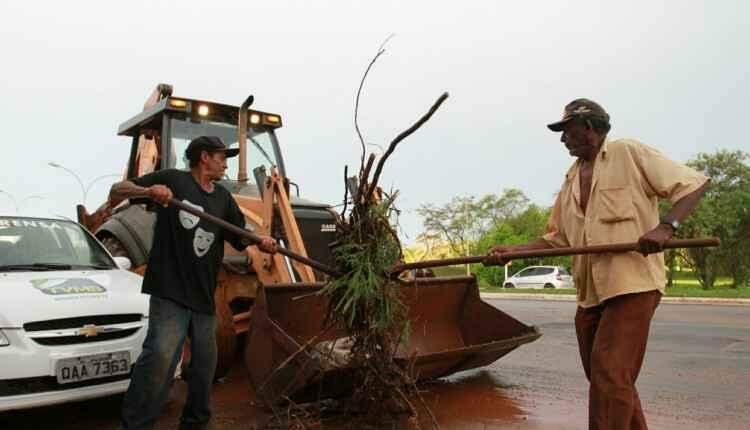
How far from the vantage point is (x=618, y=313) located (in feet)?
10.8

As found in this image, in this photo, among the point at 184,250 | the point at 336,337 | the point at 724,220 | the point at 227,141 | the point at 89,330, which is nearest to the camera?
the point at 184,250

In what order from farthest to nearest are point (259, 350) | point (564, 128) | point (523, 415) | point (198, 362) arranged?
point (523, 415) < point (259, 350) < point (198, 362) < point (564, 128)

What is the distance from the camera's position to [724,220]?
1065 inches

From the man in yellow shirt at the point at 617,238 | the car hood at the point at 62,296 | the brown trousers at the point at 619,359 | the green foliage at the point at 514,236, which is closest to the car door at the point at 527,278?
Result: the green foliage at the point at 514,236

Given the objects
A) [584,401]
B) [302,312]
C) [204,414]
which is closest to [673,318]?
[584,401]

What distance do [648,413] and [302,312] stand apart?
111 inches

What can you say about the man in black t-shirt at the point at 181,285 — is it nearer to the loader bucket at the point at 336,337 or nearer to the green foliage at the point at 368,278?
the loader bucket at the point at 336,337

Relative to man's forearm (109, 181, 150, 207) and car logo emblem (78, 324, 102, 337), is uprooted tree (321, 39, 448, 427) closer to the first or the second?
man's forearm (109, 181, 150, 207)

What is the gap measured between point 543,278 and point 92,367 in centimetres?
2895

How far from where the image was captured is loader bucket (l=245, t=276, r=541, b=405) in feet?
14.1

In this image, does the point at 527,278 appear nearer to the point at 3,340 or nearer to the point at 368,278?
the point at 368,278

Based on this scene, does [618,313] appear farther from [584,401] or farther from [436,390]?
[436,390]

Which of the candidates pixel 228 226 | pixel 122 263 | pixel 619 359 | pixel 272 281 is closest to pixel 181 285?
pixel 228 226

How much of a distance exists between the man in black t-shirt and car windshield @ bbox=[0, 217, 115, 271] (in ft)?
5.78
